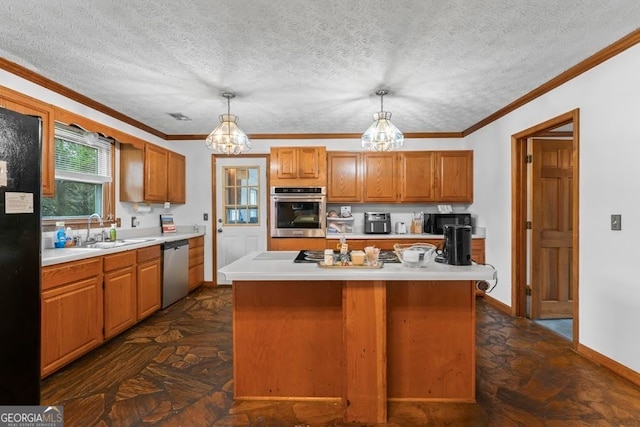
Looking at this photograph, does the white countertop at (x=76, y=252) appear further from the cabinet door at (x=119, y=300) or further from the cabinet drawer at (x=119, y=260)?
the cabinet door at (x=119, y=300)

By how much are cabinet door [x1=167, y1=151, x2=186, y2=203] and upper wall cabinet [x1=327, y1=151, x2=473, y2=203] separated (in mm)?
2162

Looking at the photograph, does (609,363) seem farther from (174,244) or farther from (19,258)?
(174,244)

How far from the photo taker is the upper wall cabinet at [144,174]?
3.72 meters

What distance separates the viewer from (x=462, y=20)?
6.16 feet

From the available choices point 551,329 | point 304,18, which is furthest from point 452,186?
point 304,18

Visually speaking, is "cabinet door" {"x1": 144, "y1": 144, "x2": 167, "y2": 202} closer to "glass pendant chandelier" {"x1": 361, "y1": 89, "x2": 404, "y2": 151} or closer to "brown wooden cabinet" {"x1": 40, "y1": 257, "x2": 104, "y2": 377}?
"brown wooden cabinet" {"x1": 40, "y1": 257, "x2": 104, "y2": 377}

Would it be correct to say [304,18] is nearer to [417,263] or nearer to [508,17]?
[508,17]

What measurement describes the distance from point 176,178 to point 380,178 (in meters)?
2.90

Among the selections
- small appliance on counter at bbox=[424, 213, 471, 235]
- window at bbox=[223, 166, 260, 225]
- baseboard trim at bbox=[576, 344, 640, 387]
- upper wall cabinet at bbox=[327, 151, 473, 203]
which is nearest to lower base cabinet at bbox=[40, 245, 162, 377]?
window at bbox=[223, 166, 260, 225]

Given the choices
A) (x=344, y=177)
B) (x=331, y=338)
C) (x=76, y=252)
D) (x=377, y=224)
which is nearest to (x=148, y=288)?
(x=76, y=252)

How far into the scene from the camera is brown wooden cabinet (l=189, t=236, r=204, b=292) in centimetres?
430

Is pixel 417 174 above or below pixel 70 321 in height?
above

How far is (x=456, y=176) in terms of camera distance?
173 inches

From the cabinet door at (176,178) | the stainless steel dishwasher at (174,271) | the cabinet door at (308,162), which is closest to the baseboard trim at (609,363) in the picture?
the cabinet door at (308,162)
